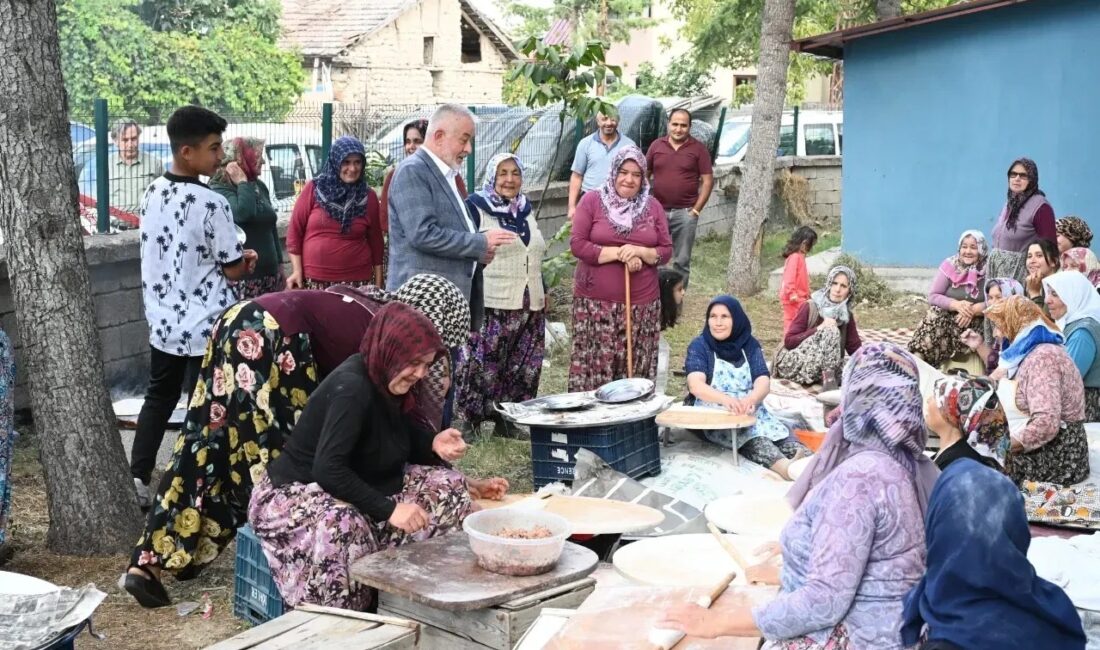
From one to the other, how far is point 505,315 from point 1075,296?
334 centimetres

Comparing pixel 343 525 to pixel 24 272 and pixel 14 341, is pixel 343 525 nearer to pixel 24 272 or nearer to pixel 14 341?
pixel 24 272

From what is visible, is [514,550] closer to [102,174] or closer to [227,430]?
[227,430]

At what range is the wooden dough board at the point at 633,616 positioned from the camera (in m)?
3.40

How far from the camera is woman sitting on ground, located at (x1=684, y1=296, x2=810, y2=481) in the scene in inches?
250

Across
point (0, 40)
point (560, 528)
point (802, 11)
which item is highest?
point (802, 11)

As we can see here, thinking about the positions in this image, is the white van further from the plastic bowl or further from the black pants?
the plastic bowl

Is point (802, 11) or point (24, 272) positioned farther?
point (802, 11)

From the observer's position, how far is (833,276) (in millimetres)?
8680

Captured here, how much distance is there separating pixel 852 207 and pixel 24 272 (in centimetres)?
1048

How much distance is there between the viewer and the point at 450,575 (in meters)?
3.86

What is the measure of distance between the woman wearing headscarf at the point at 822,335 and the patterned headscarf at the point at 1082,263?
155 cm

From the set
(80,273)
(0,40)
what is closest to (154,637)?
(80,273)

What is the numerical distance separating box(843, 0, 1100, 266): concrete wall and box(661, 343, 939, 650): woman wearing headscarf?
10308mm

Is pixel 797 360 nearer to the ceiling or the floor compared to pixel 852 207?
nearer to the floor
